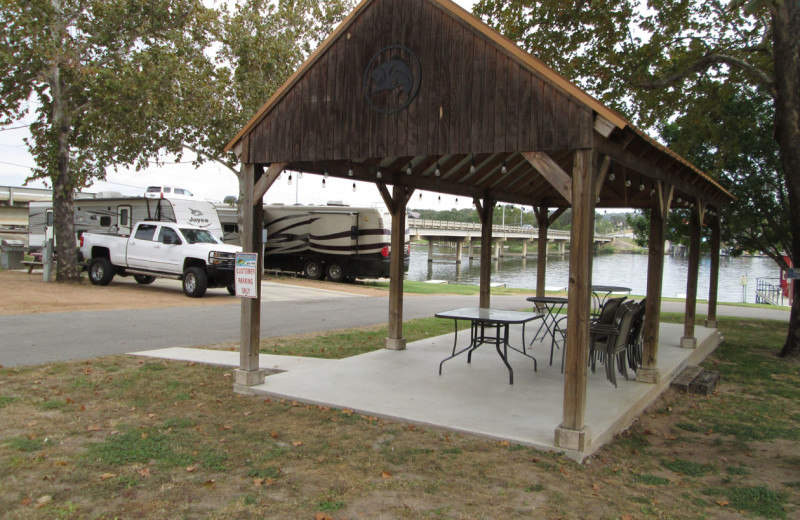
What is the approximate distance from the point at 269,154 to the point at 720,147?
11.2 m

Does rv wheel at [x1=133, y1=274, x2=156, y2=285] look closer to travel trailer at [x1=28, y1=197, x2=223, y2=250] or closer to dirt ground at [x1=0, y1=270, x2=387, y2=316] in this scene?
dirt ground at [x1=0, y1=270, x2=387, y2=316]

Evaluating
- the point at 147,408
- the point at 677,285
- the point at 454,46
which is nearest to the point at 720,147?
the point at 454,46

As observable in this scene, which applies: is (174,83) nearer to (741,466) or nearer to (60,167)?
(60,167)

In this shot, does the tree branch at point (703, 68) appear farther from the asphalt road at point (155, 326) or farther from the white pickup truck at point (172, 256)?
the white pickup truck at point (172, 256)

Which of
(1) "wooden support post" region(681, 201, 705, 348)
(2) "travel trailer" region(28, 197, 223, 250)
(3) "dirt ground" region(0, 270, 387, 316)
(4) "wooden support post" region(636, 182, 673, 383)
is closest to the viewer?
(4) "wooden support post" region(636, 182, 673, 383)

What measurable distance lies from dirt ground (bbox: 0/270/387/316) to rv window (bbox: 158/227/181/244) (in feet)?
4.90

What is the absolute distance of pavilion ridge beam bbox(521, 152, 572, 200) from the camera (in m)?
5.05

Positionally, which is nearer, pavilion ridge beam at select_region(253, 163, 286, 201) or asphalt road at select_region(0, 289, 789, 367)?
pavilion ridge beam at select_region(253, 163, 286, 201)

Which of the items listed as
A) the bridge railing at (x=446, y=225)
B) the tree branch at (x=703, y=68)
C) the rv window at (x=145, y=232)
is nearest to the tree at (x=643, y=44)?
the tree branch at (x=703, y=68)

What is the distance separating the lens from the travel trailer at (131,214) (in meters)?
19.9

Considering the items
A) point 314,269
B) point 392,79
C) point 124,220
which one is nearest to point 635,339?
point 392,79

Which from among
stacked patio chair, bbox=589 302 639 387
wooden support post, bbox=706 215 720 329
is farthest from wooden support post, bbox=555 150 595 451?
wooden support post, bbox=706 215 720 329

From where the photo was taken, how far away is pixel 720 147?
13828mm

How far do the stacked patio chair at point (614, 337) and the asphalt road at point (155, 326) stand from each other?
5.87 meters
